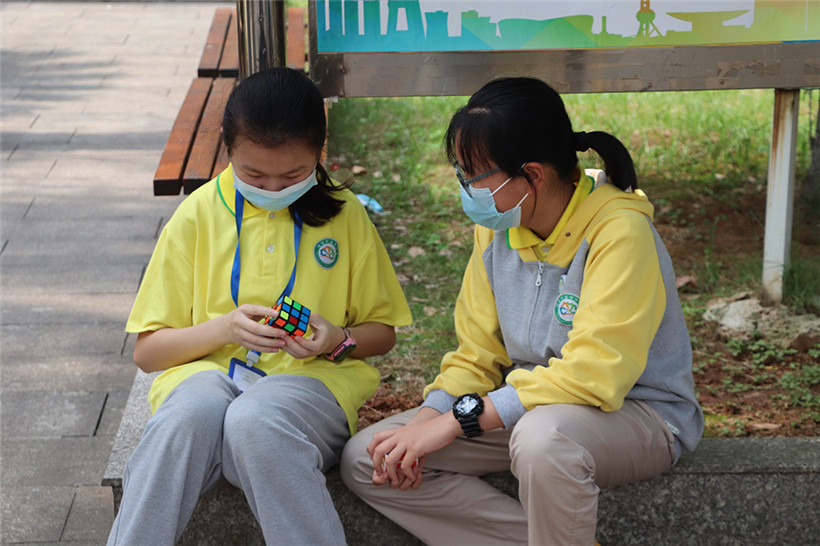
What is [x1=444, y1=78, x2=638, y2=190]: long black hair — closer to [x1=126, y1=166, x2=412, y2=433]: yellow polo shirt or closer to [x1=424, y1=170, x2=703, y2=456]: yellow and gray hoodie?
[x1=424, y1=170, x2=703, y2=456]: yellow and gray hoodie

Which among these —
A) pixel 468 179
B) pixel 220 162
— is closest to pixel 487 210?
pixel 468 179

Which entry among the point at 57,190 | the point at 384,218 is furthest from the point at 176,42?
the point at 384,218

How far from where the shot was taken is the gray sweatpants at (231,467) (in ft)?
7.28

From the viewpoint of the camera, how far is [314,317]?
2488 millimetres

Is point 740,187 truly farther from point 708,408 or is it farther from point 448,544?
point 448,544

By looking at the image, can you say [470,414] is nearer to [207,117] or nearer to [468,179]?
[468,179]

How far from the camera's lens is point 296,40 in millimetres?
5543

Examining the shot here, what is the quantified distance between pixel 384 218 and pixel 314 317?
9.46ft

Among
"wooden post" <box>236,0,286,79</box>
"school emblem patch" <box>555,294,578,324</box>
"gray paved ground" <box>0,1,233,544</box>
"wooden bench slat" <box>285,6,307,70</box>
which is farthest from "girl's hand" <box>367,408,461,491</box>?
"wooden bench slat" <box>285,6,307,70</box>

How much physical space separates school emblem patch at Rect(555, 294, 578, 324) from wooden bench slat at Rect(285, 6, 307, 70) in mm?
2509

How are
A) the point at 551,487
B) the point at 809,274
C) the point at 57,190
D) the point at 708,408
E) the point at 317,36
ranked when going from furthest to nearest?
the point at 57,190
the point at 809,274
the point at 708,408
the point at 317,36
the point at 551,487

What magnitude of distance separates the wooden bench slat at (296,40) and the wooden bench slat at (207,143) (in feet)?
1.26

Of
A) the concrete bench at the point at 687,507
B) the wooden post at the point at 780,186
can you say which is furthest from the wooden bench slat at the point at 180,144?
the wooden post at the point at 780,186

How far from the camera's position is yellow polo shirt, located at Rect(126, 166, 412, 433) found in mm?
2592
